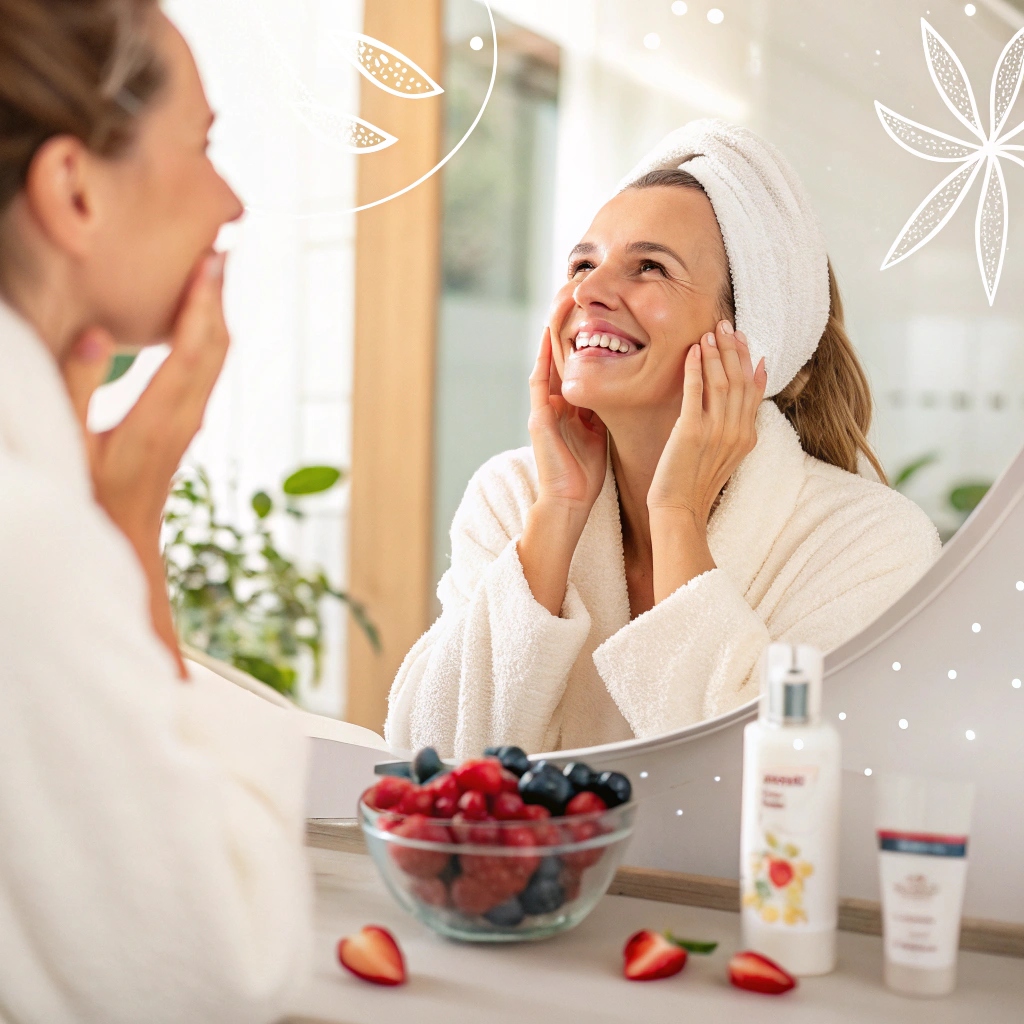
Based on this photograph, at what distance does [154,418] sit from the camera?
0.59 metres

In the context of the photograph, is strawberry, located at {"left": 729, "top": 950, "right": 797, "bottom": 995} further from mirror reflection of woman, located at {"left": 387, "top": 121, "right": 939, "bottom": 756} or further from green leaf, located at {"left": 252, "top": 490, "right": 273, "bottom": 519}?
green leaf, located at {"left": 252, "top": 490, "right": 273, "bottom": 519}

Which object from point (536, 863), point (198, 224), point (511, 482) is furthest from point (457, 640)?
point (198, 224)

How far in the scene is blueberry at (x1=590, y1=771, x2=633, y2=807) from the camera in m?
0.60

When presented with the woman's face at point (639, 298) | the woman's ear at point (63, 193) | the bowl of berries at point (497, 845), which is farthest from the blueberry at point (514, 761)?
the woman's ear at point (63, 193)

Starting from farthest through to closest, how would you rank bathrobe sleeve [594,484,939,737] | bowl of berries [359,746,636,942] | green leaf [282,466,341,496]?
green leaf [282,466,341,496]
bathrobe sleeve [594,484,939,737]
bowl of berries [359,746,636,942]

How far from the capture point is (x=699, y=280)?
683mm

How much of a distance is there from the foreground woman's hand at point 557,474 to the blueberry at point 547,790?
0.54 ft

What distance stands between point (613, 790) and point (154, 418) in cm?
32

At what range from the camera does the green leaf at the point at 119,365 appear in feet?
1.91

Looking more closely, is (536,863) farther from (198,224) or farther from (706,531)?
(198,224)

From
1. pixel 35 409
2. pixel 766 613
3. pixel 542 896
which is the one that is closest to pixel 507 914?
pixel 542 896

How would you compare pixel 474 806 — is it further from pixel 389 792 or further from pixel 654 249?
pixel 654 249

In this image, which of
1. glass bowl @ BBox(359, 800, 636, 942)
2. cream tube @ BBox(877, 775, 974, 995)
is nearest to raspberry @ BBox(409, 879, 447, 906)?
glass bowl @ BBox(359, 800, 636, 942)

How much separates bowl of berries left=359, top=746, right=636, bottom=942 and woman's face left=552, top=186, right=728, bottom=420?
251 millimetres
